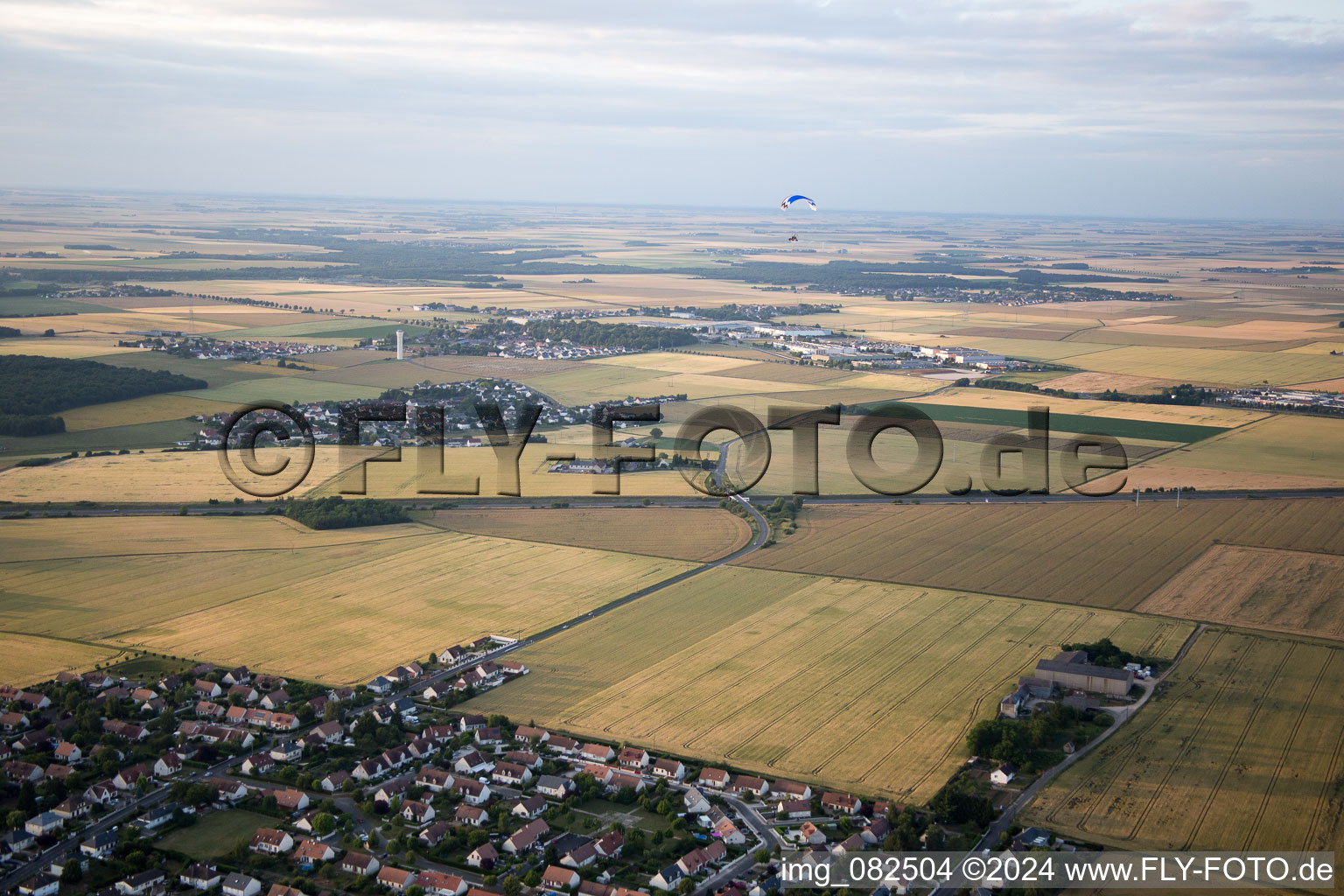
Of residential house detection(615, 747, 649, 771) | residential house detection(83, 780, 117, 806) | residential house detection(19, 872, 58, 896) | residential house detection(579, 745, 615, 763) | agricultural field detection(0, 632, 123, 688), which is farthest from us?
agricultural field detection(0, 632, 123, 688)

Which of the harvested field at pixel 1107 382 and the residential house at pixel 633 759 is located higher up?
the harvested field at pixel 1107 382

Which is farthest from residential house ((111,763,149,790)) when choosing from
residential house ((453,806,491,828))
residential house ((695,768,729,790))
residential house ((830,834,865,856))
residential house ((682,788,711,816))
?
residential house ((830,834,865,856))

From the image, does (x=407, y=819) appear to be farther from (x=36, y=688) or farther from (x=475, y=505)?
(x=475, y=505)

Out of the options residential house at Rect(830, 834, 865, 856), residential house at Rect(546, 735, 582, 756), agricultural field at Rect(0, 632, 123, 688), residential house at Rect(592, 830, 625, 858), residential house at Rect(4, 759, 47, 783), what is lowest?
residential house at Rect(592, 830, 625, 858)

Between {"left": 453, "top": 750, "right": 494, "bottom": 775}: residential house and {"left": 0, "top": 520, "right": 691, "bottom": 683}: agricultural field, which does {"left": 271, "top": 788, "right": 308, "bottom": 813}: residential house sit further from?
{"left": 0, "top": 520, "right": 691, "bottom": 683}: agricultural field

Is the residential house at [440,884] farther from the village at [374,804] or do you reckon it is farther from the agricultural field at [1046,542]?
the agricultural field at [1046,542]

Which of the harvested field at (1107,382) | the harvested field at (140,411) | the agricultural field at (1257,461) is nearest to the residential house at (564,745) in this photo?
the agricultural field at (1257,461)

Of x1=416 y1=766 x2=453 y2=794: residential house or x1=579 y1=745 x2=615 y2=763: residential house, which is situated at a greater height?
x1=579 y1=745 x2=615 y2=763: residential house
